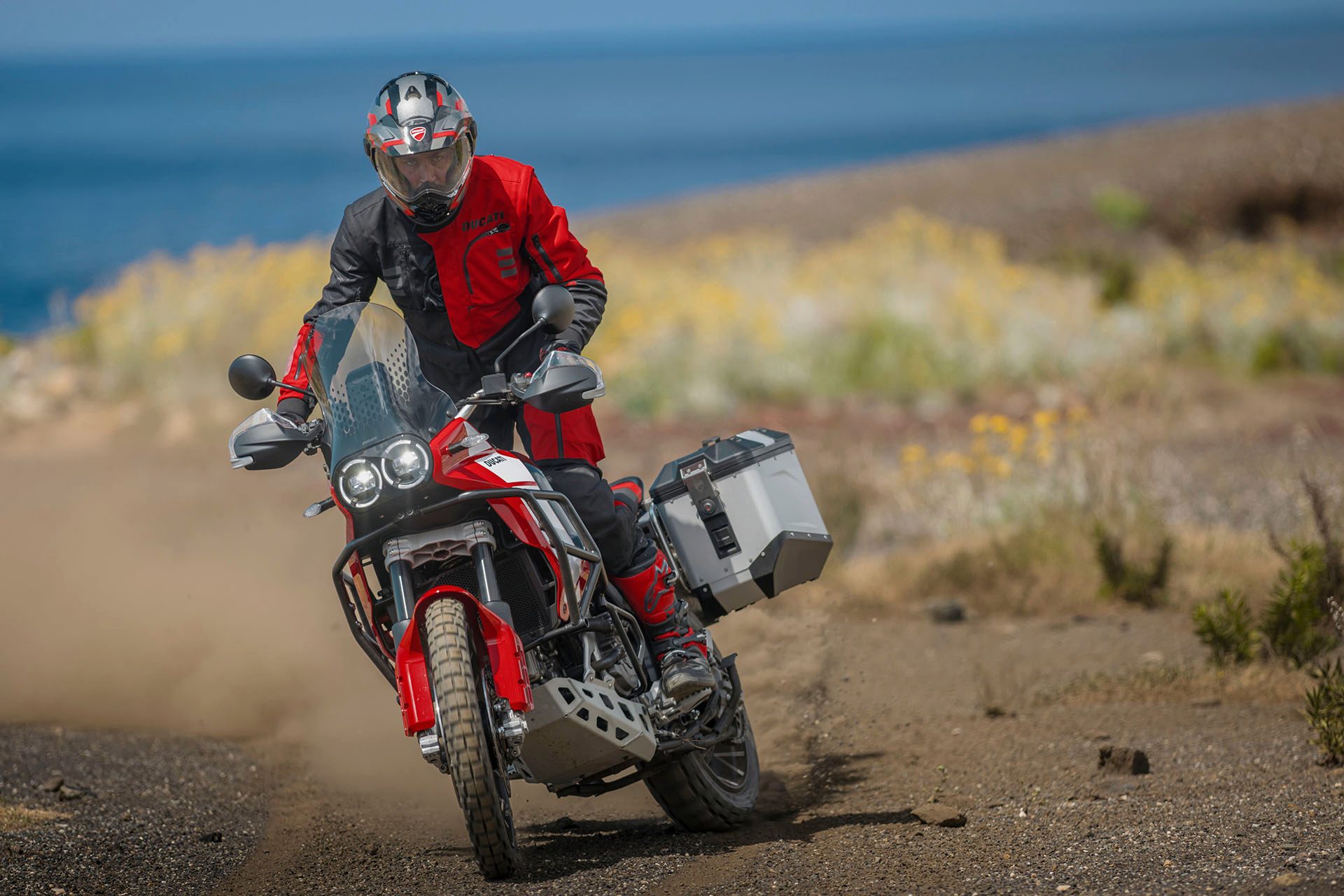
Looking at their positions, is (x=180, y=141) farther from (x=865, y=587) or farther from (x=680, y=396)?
(x=865, y=587)

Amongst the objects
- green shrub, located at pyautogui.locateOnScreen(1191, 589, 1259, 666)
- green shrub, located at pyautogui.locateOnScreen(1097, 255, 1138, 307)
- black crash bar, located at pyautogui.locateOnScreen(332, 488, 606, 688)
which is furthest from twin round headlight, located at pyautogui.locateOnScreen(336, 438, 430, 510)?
green shrub, located at pyautogui.locateOnScreen(1097, 255, 1138, 307)

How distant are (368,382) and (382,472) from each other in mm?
391

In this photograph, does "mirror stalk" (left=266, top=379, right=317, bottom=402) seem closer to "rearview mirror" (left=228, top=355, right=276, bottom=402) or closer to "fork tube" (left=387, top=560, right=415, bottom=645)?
"rearview mirror" (left=228, top=355, right=276, bottom=402)

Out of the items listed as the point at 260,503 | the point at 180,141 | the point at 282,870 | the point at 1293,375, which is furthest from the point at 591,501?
→ the point at 180,141

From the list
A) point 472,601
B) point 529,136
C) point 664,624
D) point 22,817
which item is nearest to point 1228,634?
point 664,624

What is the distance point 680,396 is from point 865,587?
20.5 ft

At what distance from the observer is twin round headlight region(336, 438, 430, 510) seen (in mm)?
4582

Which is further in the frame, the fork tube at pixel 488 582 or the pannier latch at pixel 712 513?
the pannier latch at pixel 712 513

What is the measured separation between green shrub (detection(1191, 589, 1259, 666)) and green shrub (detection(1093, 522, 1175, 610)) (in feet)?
5.20

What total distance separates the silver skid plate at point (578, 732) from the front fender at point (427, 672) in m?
0.18

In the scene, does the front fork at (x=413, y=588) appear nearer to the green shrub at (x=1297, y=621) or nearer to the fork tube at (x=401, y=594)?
the fork tube at (x=401, y=594)

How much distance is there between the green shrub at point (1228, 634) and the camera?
7332 mm

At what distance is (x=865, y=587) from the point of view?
9.80 m

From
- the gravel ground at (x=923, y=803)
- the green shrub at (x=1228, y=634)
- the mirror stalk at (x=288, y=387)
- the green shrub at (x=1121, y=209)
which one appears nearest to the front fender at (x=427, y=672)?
the gravel ground at (x=923, y=803)
